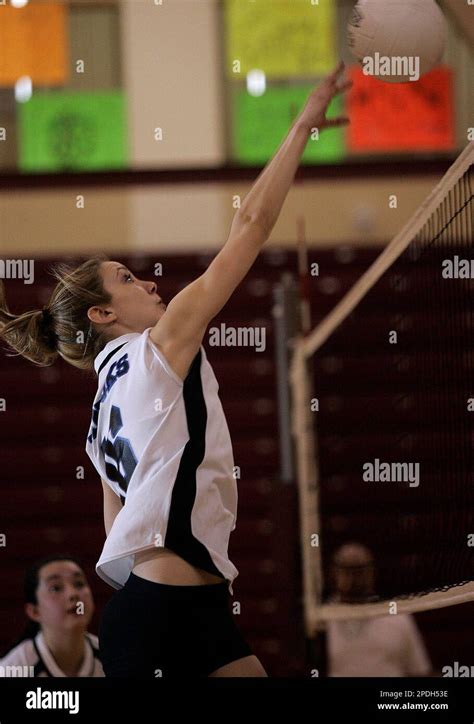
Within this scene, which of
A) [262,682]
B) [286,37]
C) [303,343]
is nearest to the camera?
[262,682]

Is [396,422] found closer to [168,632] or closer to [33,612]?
[33,612]

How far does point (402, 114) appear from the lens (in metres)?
7.01

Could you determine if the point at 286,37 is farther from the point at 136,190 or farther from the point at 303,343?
the point at 303,343

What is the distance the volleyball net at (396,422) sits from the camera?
5.29 metres

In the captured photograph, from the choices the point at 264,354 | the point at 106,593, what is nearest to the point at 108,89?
the point at 264,354

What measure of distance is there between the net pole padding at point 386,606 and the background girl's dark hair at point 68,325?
52.2 inches

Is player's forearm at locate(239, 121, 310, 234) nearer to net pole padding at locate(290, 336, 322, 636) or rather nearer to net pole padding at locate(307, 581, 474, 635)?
net pole padding at locate(307, 581, 474, 635)

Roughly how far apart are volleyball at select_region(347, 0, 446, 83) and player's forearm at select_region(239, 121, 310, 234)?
80 centimetres

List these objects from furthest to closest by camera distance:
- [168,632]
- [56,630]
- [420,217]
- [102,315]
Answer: [56,630] < [420,217] < [102,315] < [168,632]

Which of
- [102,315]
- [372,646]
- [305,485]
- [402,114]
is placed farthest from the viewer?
[402,114]

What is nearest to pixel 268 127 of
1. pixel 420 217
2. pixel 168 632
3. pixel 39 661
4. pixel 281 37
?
pixel 281 37

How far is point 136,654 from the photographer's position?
2.81m

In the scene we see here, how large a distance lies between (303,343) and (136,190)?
7.00 ft

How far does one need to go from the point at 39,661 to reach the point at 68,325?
1.39m
